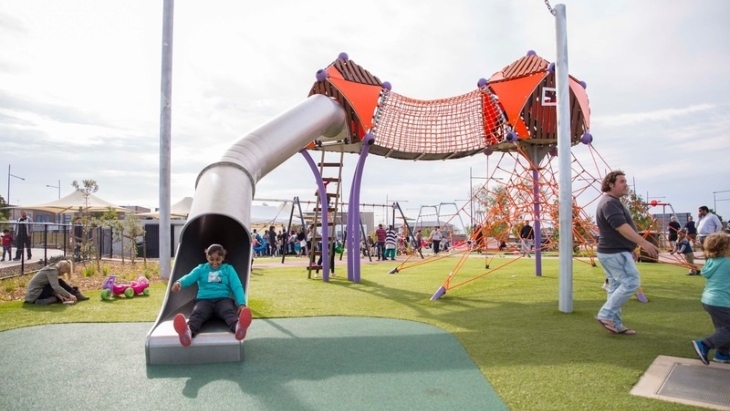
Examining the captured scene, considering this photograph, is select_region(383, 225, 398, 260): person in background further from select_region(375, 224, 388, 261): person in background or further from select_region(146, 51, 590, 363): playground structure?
select_region(146, 51, 590, 363): playground structure

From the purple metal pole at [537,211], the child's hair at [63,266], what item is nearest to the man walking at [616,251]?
the purple metal pole at [537,211]

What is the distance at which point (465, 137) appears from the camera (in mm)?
11812

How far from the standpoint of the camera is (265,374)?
4.94 meters

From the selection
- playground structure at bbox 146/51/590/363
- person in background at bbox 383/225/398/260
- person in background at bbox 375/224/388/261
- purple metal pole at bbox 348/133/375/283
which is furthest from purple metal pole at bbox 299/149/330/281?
person in background at bbox 383/225/398/260

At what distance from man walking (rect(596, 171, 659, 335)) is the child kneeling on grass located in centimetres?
432

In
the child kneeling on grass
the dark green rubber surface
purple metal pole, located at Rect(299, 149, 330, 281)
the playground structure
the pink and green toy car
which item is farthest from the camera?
purple metal pole, located at Rect(299, 149, 330, 281)

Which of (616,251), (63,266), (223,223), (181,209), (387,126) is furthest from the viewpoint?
(181,209)

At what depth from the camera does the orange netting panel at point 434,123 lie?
11750 mm

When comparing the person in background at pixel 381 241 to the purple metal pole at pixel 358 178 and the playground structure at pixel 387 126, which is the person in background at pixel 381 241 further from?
the purple metal pole at pixel 358 178

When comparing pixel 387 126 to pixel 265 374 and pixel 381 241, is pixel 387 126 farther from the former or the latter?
pixel 381 241

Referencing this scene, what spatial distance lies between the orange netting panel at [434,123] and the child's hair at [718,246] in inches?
259

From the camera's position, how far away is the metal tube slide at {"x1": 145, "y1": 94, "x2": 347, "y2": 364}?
5.38 m

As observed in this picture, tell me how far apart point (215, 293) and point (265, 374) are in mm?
1555

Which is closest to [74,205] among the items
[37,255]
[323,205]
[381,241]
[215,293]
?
[37,255]
